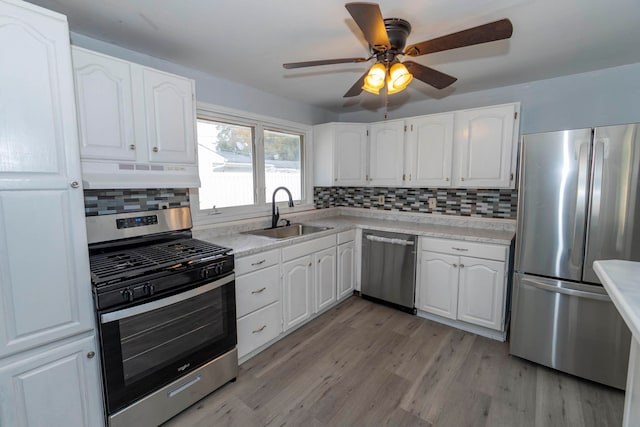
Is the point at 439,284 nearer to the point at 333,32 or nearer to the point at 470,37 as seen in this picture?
the point at 470,37

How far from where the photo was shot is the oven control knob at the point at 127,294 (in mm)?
1398

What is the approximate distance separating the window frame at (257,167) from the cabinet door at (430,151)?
1.22m

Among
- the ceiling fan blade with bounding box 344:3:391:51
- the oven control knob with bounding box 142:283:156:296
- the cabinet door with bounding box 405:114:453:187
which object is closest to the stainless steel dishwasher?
the cabinet door with bounding box 405:114:453:187

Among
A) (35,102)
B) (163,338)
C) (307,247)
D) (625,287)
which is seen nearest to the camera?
(625,287)

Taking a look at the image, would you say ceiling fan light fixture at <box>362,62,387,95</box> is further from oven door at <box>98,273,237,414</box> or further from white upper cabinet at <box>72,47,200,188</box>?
oven door at <box>98,273,237,414</box>

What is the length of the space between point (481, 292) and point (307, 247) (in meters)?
1.58

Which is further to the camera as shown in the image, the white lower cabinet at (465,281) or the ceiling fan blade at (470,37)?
the white lower cabinet at (465,281)

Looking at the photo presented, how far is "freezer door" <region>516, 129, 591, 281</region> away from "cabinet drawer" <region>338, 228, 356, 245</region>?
61.1 inches

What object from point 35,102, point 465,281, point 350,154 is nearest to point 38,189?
point 35,102

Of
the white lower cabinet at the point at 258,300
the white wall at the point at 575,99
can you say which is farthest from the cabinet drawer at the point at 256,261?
the white wall at the point at 575,99

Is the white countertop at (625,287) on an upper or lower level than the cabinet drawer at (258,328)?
upper

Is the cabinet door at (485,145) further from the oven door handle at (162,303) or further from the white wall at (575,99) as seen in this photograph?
the oven door handle at (162,303)

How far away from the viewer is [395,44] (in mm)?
1619

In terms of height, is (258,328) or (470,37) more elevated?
(470,37)
